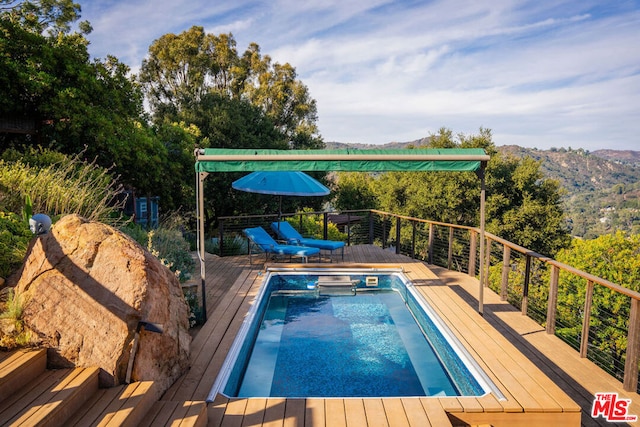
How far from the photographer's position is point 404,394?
396cm

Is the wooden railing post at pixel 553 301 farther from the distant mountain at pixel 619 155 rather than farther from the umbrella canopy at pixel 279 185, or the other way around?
the distant mountain at pixel 619 155

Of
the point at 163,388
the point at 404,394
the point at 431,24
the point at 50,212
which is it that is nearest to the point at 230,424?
the point at 163,388

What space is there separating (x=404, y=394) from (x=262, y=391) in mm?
1335

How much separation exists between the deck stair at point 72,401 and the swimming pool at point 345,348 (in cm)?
46

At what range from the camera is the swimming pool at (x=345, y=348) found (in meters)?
4.00

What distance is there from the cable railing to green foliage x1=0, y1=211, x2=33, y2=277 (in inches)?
203

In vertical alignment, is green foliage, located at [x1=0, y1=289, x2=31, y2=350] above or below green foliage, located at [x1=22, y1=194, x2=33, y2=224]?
below

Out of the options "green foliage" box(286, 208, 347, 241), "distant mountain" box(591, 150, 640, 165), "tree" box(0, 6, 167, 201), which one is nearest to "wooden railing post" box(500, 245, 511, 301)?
"tree" box(0, 6, 167, 201)

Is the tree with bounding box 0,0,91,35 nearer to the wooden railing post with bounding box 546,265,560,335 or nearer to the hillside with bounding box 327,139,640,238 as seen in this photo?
the wooden railing post with bounding box 546,265,560,335

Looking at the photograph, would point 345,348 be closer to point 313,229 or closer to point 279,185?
point 279,185

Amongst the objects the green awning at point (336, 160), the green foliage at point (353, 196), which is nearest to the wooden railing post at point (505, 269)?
the green awning at point (336, 160)

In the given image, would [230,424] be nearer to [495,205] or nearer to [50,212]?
[50,212]

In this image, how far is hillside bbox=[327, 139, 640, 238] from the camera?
75.9 metres
